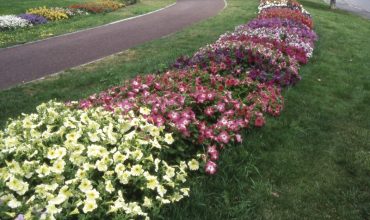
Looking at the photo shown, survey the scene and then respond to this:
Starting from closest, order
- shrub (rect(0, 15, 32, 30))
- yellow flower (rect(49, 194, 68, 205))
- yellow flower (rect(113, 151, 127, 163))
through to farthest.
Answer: yellow flower (rect(49, 194, 68, 205)) → yellow flower (rect(113, 151, 127, 163)) → shrub (rect(0, 15, 32, 30))

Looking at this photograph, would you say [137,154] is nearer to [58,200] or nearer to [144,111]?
[58,200]

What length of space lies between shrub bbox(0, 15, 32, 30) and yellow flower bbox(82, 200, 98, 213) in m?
15.1

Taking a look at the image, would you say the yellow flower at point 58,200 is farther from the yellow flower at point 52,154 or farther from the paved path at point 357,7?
the paved path at point 357,7

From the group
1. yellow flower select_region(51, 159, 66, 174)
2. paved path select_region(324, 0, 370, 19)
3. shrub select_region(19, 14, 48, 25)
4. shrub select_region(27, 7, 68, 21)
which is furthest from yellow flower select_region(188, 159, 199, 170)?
paved path select_region(324, 0, 370, 19)

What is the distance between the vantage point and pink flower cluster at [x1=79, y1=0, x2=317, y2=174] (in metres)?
5.55

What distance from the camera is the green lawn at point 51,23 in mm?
14898

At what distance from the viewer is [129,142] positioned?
4617 mm

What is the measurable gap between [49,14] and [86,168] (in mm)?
17121

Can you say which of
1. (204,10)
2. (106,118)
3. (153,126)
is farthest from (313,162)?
(204,10)

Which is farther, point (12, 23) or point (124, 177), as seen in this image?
point (12, 23)

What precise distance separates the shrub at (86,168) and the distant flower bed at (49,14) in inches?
534

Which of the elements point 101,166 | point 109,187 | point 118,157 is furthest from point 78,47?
point 109,187

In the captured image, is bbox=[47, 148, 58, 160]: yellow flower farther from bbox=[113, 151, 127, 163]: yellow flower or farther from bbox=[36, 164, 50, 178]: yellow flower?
bbox=[113, 151, 127, 163]: yellow flower

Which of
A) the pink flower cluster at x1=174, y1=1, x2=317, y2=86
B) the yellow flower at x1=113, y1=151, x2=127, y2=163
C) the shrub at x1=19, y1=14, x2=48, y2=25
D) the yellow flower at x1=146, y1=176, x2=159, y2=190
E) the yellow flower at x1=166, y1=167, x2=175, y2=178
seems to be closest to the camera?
the yellow flower at x1=146, y1=176, x2=159, y2=190
